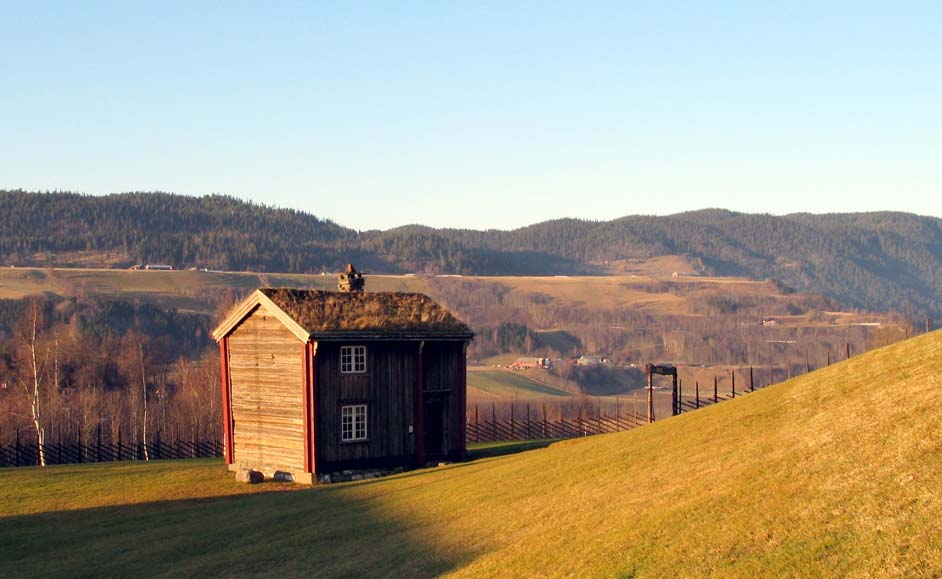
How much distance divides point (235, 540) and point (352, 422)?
43.3ft

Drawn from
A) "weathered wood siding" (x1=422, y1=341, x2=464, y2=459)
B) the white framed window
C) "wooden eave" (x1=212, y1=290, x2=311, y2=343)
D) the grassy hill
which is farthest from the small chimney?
the grassy hill

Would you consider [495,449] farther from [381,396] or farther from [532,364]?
[532,364]

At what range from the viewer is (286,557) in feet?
89.8

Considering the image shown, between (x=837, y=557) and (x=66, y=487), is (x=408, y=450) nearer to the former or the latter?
(x=66, y=487)

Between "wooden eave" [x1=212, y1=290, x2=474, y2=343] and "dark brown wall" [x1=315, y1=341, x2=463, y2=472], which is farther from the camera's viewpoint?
"dark brown wall" [x1=315, y1=341, x2=463, y2=472]

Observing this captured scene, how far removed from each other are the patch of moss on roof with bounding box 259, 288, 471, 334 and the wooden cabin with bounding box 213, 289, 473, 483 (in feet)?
0.16

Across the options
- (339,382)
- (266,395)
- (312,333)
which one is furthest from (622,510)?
(266,395)

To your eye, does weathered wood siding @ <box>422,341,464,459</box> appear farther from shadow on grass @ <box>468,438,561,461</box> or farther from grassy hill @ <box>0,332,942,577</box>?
grassy hill @ <box>0,332,942,577</box>

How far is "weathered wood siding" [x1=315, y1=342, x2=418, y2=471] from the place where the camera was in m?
42.7

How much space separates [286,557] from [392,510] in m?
5.56

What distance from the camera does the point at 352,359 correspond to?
143ft

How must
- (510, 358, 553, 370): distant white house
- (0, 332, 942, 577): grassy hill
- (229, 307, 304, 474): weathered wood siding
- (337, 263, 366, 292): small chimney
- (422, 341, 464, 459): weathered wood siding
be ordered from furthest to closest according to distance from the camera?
(510, 358, 553, 370): distant white house → (337, 263, 366, 292): small chimney → (422, 341, 464, 459): weathered wood siding → (229, 307, 304, 474): weathered wood siding → (0, 332, 942, 577): grassy hill

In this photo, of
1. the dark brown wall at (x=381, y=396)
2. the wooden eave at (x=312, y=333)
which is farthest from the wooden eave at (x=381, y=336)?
the dark brown wall at (x=381, y=396)

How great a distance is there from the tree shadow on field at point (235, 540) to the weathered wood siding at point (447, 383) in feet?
26.7
